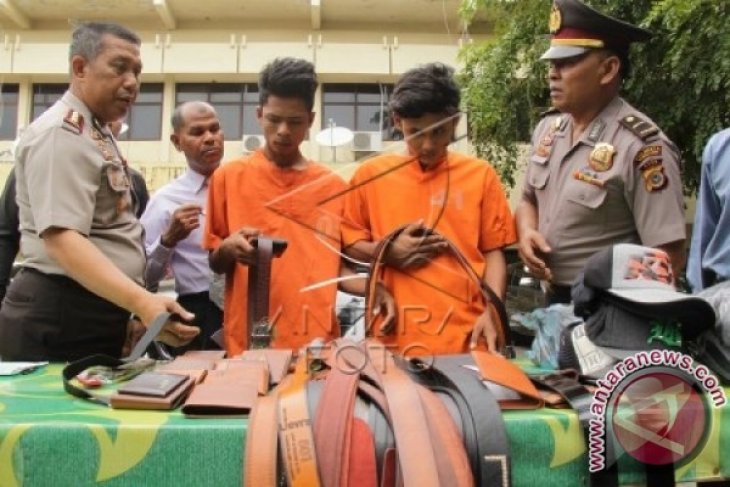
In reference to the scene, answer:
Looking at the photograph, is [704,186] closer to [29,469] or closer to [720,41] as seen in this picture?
[29,469]

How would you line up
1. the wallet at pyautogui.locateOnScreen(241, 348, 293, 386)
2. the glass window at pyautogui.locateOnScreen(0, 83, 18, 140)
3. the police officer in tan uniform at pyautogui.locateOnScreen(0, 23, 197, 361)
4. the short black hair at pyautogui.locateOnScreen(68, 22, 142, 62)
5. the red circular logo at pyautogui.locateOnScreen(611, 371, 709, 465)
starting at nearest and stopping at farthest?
1. the red circular logo at pyautogui.locateOnScreen(611, 371, 709, 465)
2. the wallet at pyautogui.locateOnScreen(241, 348, 293, 386)
3. the police officer in tan uniform at pyautogui.locateOnScreen(0, 23, 197, 361)
4. the short black hair at pyautogui.locateOnScreen(68, 22, 142, 62)
5. the glass window at pyautogui.locateOnScreen(0, 83, 18, 140)

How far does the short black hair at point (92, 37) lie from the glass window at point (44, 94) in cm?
1432

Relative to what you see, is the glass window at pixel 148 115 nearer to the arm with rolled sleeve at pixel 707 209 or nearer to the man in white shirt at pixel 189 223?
the man in white shirt at pixel 189 223

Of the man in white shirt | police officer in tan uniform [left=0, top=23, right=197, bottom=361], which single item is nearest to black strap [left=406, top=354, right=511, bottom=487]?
police officer in tan uniform [left=0, top=23, right=197, bottom=361]

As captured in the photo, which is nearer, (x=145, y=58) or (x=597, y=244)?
(x=597, y=244)

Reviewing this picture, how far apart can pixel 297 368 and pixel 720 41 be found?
4.49m

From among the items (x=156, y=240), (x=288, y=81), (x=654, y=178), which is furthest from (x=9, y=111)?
(x=654, y=178)

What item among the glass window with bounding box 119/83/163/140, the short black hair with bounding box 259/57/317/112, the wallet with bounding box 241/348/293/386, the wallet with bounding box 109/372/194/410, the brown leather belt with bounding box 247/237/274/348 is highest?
the glass window with bounding box 119/83/163/140

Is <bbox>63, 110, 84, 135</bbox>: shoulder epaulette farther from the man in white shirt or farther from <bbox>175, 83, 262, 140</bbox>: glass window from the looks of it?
<bbox>175, 83, 262, 140</bbox>: glass window

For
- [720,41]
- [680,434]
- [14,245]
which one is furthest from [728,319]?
[720,41]

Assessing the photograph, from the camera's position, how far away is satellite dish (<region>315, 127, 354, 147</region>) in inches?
150

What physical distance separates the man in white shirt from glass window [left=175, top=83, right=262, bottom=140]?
1172 centimetres

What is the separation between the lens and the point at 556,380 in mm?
1009

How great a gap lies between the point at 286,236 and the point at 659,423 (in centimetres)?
114
